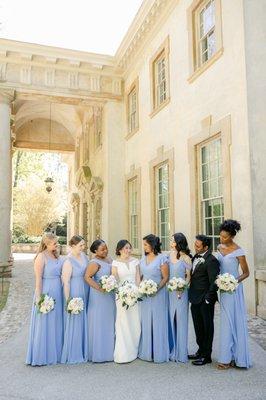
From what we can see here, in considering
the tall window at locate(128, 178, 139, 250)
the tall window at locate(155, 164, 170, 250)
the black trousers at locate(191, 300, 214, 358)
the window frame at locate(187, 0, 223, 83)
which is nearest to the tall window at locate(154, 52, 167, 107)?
the window frame at locate(187, 0, 223, 83)

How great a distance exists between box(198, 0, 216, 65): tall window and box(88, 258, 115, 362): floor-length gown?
6.73 metres

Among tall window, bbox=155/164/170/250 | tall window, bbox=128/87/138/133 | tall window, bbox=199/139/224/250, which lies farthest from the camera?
tall window, bbox=128/87/138/133

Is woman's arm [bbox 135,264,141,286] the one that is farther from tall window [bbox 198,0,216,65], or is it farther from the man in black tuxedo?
tall window [bbox 198,0,216,65]

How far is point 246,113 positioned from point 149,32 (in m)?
6.78

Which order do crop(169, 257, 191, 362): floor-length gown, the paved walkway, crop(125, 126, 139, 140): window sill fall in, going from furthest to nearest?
crop(125, 126, 139, 140): window sill
crop(169, 257, 191, 362): floor-length gown
the paved walkway

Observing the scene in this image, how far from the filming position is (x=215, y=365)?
4.85 m

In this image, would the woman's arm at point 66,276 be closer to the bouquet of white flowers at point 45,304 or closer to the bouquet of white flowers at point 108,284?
the bouquet of white flowers at point 45,304

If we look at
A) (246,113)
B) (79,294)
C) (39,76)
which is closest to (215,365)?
(79,294)

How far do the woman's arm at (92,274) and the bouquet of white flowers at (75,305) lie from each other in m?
0.25

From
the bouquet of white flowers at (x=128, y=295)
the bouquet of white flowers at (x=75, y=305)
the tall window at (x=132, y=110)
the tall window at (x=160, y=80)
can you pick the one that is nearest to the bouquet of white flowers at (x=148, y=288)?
the bouquet of white flowers at (x=128, y=295)

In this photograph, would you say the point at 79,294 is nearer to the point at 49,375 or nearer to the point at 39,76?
the point at 49,375

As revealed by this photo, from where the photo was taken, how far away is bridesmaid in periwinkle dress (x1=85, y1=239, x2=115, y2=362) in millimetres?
5102

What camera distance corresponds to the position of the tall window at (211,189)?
9.07 meters

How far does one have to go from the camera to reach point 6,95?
579 inches
